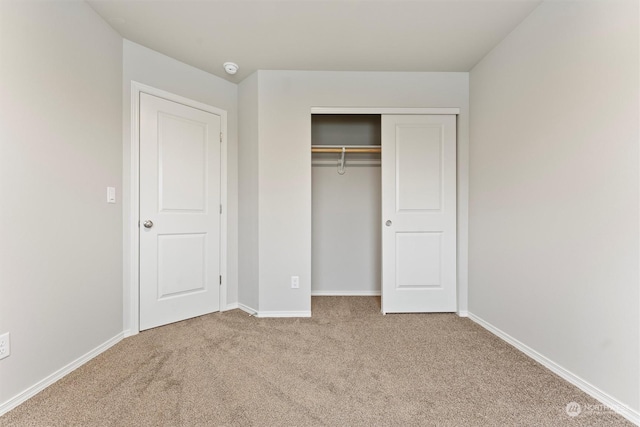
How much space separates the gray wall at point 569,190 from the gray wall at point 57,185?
292 centimetres

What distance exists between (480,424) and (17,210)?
2456 millimetres

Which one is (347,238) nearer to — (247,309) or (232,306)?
(247,309)

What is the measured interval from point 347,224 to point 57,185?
2.49 meters

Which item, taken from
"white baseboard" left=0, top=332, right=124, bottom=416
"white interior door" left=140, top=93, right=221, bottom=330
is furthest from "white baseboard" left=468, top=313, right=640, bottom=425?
"white baseboard" left=0, top=332, right=124, bottom=416

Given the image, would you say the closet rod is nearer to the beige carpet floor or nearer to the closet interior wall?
the closet interior wall

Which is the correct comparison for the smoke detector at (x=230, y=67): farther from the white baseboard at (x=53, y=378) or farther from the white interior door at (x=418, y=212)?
the white baseboard at (x=53, y=378)

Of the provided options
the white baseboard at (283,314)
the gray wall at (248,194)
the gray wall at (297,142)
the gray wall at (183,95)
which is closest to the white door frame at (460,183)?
the gray wall at (297,142)

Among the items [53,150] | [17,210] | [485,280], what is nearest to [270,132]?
[53,150]

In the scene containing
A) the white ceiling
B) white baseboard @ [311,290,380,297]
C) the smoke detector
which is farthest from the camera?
white baseboard @ [311,290,380,297]

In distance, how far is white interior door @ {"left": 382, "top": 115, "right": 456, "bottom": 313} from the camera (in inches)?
102

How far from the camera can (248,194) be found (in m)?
2.62

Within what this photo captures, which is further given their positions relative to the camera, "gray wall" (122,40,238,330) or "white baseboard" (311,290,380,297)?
"white baseboard" (311,290,380,297)

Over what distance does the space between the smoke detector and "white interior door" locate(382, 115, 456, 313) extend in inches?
55.9

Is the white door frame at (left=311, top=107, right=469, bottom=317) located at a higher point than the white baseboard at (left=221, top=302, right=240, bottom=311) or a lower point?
higher
